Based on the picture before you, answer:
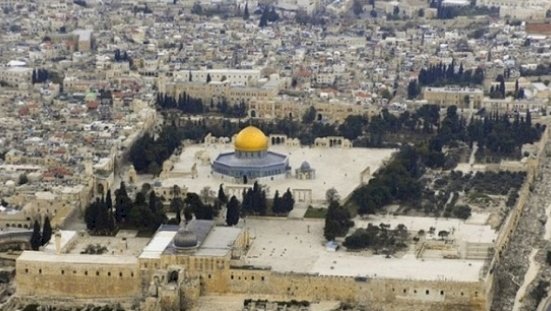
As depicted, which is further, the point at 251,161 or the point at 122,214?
the point at 251,161

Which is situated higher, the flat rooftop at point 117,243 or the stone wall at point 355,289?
the stone wall at point 355,289

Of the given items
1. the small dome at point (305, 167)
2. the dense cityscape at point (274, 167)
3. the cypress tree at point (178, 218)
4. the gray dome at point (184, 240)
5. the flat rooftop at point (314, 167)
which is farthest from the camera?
the small dome at point (305, 167)

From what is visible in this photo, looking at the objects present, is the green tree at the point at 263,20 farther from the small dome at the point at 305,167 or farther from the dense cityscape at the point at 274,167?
the small dome at the point at 305,167

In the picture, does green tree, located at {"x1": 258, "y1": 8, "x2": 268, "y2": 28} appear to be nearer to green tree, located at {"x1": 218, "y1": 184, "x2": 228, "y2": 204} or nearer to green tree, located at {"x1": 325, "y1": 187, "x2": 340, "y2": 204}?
green tree, located at {"x1": 325, "y1": 187, "x2": 340, "y2": 204}

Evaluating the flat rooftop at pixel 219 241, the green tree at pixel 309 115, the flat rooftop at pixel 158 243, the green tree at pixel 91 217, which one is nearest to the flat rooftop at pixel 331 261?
the flat rooftop at pixel 219 241

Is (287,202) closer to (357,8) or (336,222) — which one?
(336,222)

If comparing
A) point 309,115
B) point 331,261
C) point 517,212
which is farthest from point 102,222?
point 309,115

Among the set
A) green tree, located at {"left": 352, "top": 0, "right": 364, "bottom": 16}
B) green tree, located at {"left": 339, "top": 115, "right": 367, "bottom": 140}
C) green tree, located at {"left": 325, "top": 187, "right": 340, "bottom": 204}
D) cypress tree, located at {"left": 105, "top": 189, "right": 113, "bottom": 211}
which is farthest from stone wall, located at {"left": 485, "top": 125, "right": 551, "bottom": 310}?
green tree, located at {"left": 352, "top": 0, "right": 364, "bottom": 16}
